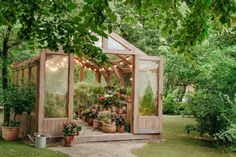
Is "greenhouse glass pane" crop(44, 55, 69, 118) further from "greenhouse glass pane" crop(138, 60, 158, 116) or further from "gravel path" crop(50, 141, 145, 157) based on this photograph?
"greenhouse glass pane" crop(138, 60, 158, 116)

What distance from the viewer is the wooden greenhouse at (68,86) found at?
9039mm

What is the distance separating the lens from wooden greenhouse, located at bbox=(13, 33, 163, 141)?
29.7ft

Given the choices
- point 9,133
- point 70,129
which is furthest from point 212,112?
point 9,133

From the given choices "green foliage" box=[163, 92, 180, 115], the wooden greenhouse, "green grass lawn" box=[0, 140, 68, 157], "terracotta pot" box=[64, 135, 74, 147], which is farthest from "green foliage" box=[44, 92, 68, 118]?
"green foliage" box=[163, 92, 180, 115]

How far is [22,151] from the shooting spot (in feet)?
26.5

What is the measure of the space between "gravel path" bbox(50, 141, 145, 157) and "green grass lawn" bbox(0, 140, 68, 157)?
366mm

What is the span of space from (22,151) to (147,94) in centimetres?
385

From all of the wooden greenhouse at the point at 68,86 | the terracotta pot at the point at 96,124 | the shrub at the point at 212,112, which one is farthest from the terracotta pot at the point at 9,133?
the shrub at the point at 212,112

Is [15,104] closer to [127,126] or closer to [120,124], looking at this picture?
[120,124]

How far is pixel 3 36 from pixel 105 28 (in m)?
8.11

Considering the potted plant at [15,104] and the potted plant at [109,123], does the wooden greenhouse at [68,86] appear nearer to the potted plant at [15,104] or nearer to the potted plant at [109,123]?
the potted plant at [15,104]

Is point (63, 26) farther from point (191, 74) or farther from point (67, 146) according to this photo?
point (191, 74)

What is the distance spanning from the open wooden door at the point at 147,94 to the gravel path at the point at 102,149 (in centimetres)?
69

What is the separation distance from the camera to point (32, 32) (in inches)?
124
